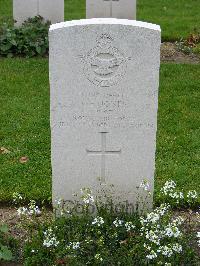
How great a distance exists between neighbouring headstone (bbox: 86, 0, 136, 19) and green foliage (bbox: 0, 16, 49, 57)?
1.12 m

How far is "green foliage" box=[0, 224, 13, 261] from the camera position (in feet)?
14.7

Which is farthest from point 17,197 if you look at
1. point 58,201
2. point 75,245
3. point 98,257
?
point 98,257

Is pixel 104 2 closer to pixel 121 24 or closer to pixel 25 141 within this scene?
pixel 25 141

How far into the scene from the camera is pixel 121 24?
4.53 metres

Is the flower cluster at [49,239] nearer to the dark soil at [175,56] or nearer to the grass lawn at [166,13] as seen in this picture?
the dark soil at [175,56]

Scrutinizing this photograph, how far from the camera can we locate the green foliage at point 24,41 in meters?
9.65

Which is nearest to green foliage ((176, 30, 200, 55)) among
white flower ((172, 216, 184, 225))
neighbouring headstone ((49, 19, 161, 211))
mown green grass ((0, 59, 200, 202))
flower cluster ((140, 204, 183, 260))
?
mown green grass ((0, 59, 200, 202))

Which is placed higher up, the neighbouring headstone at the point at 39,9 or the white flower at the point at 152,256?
the neighbouring headstone at the point at 39,9

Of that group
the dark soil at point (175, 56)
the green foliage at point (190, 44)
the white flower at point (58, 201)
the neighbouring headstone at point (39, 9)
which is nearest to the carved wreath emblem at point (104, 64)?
the white flower at point (58, 201)

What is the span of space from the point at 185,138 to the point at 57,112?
95.3 inches

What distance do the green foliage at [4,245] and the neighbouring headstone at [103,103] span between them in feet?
1.60

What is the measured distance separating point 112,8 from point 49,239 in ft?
22.2

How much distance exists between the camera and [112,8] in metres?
10.7

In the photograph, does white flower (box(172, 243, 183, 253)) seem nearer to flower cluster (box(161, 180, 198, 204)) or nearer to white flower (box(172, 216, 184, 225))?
white flower (box(172, 216, 184, 225))
